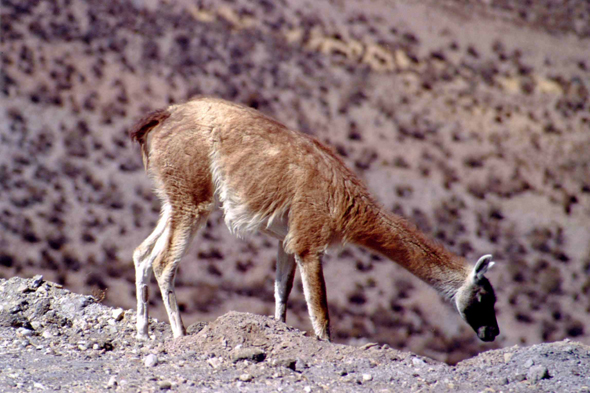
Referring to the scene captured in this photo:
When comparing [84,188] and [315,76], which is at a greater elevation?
[315,76]

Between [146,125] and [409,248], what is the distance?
10.1ft

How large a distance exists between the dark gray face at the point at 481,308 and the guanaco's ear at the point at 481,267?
0.20 ft

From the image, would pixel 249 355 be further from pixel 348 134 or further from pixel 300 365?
pixel 348 134

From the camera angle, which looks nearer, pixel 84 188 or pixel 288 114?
pixel 84 188

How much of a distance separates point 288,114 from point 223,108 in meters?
7.99

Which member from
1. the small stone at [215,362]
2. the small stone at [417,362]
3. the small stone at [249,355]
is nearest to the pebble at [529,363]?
the small stone at [417,362]

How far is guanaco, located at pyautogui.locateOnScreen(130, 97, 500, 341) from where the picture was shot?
597 cm

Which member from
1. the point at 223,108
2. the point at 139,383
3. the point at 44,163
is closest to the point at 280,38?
the point at 44,163

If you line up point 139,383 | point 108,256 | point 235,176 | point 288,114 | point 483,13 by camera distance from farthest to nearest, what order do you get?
point 483,13 < point 288,114 < point 108,256 < point 235,176 < point 139,383

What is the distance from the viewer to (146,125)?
6484 mm

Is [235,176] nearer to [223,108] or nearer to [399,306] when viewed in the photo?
[223,108]

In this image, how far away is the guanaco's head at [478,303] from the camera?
245 inches

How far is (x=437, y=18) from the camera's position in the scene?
57.5 feet

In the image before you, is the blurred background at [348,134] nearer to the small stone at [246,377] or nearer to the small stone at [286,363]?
the small stone at [286,363]
